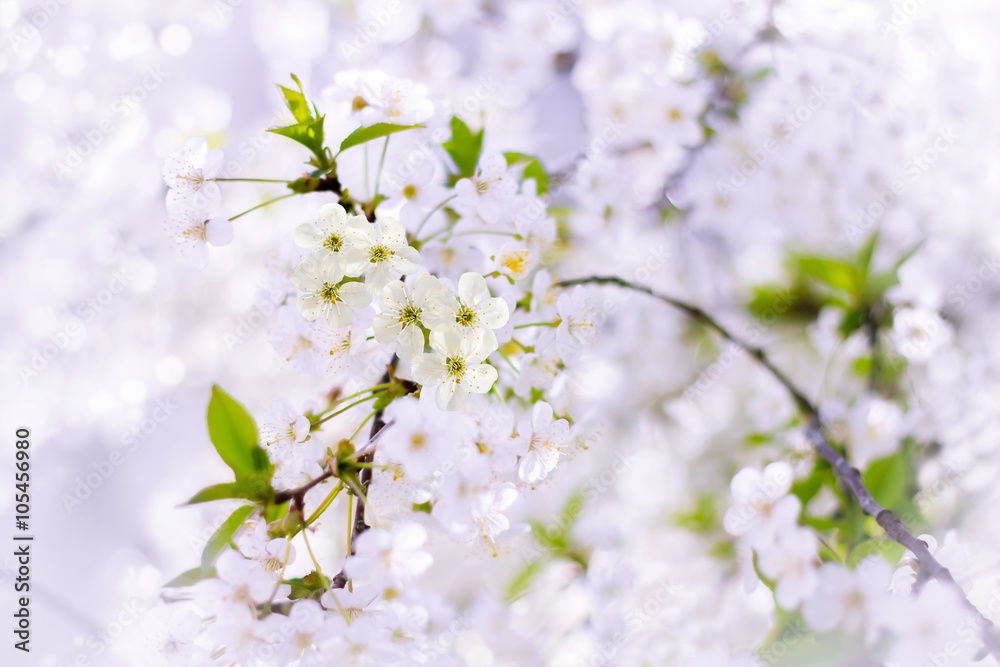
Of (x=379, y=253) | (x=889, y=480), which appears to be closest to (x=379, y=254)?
(x=379, y=253)

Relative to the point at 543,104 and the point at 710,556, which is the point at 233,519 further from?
the point at 543,104

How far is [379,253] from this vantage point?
0.48m

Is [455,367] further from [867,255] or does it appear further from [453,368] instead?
[867,255]

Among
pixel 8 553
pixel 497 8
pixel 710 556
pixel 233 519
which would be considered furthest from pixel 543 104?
pixel 8 553

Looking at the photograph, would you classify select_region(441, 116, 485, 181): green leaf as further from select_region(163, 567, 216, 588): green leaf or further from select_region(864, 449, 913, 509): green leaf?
→ select_region(864, 449, 913, 509): green leaf

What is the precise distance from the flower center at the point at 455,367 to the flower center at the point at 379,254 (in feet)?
0.35

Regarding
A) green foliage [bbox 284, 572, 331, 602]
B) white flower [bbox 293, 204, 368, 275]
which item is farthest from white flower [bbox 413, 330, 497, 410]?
green foliage [bbox 284, 572, 331, 602]

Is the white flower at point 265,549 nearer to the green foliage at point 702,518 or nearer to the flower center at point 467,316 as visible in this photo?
the flower center at point 467,316

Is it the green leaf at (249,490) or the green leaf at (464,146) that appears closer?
the green leaf at (249,490)

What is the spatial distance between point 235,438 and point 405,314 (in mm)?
219

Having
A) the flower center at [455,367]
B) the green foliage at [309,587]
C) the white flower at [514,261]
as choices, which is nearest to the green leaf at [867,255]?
the white flower at [514,261]

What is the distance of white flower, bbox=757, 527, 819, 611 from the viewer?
0.52 metres

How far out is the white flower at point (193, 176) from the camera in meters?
0.55

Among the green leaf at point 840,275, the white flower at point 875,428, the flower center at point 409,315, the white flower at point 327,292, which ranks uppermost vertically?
the white flower at point 327,292
